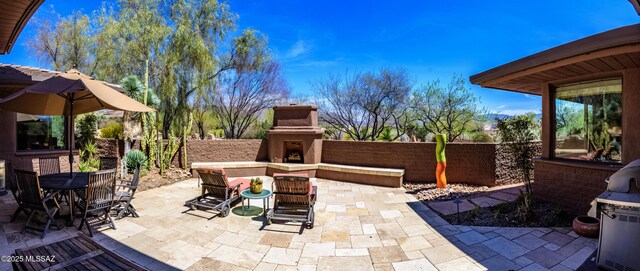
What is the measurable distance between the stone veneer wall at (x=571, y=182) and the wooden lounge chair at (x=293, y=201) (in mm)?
4840

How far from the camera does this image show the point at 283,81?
1744cm

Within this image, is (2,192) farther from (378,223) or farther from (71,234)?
(378,223)

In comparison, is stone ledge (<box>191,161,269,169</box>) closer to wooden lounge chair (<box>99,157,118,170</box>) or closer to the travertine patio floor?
wooden lounge chair (<box>99,157,118,170</box>)

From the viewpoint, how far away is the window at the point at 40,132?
6.76 m

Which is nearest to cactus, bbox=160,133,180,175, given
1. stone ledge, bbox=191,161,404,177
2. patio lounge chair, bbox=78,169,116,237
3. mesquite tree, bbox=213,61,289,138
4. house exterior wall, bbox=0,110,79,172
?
stone ledge, bbox=191,161,404,177

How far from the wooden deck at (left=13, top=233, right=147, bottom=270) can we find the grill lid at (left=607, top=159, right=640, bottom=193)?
16.3ft

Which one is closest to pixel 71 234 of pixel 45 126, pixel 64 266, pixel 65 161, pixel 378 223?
pixel 64 266

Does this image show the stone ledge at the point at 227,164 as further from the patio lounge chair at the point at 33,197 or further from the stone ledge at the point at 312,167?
the patio lounge chair at the point at 33,197

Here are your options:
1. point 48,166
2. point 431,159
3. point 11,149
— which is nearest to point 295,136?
point 431,159

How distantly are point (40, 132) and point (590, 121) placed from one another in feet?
42.7

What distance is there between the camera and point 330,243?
376cm

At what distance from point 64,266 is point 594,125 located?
7857 mm

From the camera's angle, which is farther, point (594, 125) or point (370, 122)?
point (370, 122)

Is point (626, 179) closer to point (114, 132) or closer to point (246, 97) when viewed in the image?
point (114, 132)
